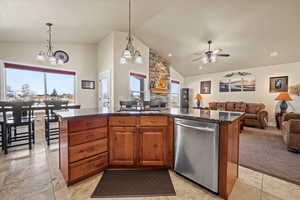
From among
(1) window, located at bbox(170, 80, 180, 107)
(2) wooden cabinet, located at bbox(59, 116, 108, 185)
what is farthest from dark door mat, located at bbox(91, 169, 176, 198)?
(1) window, located at bbox(170, 80, 180, 107)

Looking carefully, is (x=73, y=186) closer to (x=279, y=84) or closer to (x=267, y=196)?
(x=267, y=196)

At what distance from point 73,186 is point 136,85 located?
12.3 feet

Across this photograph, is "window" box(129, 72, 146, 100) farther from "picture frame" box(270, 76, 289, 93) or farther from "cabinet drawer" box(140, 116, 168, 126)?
"picture frame" box(270, 76, 289, 93)

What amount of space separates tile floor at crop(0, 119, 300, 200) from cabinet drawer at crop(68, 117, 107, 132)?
0.72 meters

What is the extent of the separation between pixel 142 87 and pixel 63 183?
3.88 meters

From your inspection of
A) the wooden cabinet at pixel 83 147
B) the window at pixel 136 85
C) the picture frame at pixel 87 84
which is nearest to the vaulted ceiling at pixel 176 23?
the window at pixel 136 85

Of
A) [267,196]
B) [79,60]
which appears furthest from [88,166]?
[79,60]

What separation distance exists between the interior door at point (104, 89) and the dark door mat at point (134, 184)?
9.52ft

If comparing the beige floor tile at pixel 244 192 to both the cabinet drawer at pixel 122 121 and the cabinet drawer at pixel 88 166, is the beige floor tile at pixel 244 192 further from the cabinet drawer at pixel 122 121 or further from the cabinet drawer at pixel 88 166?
the cabinet drawer at pixel 88 166

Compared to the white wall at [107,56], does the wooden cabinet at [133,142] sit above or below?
below

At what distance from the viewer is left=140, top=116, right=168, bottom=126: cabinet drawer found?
6.69 feet

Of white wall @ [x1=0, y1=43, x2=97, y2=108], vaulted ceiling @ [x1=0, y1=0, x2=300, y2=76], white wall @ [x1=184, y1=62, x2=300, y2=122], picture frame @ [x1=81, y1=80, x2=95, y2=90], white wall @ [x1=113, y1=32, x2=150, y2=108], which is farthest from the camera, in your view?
picture frame @ [x1=81, y1=80, x2=95, y2=90]

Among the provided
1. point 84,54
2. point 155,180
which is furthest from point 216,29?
point 84,54

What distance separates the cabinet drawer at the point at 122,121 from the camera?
6.68ft
